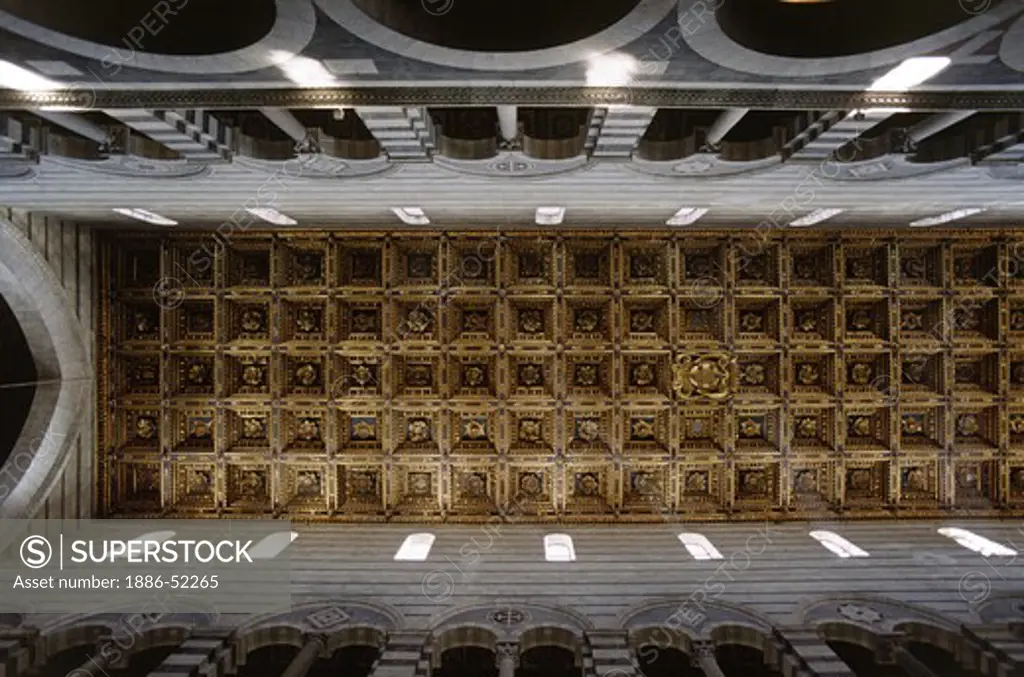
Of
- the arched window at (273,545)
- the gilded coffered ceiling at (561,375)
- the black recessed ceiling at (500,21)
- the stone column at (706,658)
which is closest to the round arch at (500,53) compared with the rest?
the black recessed ceiling at (500,21)

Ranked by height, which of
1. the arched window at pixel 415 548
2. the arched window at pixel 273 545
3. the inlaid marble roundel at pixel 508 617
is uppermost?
the arched window at pixel 273 545

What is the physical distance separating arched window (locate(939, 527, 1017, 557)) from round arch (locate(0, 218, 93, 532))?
1874cm

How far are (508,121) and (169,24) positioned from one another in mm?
4148

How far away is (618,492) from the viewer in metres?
15.4

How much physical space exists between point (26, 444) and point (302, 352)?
5685 millimetres

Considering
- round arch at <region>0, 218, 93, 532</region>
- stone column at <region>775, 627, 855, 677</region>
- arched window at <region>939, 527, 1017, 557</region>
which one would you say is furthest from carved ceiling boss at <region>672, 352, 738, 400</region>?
round arch at <region>0, 218, 93, 532</region>

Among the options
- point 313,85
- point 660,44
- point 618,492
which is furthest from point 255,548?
point 660,44

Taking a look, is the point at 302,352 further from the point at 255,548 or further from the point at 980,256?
the point at 980,256

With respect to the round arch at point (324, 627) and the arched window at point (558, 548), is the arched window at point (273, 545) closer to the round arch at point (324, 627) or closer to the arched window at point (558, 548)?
the round arch at point (324, 627)

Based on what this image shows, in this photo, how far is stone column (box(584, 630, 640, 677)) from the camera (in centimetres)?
989

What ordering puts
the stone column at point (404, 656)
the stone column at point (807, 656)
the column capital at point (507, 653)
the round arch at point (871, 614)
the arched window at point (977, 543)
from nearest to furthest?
the stone column at point (807, 656) → the stone column at point (404, 656) → the column capital at point (507, 653) → the round arch at point (871, 614) → the arched window at point (977, 543)

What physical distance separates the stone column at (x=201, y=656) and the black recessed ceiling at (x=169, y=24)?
8367 millimetres

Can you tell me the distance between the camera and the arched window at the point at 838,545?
43.2ft

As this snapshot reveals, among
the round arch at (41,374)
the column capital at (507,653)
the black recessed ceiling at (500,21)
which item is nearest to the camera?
the black recessed ceiling at (500,21)
